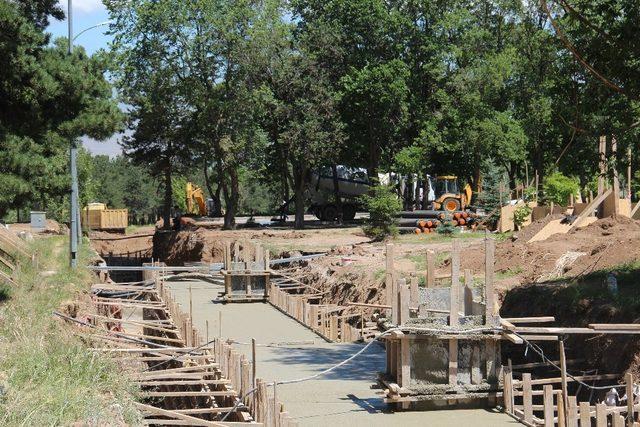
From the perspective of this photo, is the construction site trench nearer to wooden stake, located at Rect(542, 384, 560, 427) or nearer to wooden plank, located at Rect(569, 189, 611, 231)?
wooden plank, located at Rect(569, 189, 611, 231)

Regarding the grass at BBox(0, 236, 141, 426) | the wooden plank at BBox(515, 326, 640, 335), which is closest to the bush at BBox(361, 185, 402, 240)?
the grass at BBox(0, 236, 141, 426)

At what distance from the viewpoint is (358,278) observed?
31.7 metres

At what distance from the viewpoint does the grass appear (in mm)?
10406

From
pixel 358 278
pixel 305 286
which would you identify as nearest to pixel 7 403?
pixel 358 278

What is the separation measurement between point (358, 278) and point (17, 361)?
64.3ft

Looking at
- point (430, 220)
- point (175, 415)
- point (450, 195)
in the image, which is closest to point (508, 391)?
point (175, 415)

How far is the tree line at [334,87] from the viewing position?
50.8 m

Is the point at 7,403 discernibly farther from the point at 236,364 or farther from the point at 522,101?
the point at 522,101

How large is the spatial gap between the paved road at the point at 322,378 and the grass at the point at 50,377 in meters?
3.45

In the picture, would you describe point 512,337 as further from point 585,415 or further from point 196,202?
point 196,202

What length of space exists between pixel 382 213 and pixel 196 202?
3476cm

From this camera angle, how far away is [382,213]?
41.2 m

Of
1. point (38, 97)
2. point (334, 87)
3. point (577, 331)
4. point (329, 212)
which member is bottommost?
point (577, 331)

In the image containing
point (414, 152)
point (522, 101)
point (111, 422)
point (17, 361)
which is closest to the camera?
point (111, 422)
